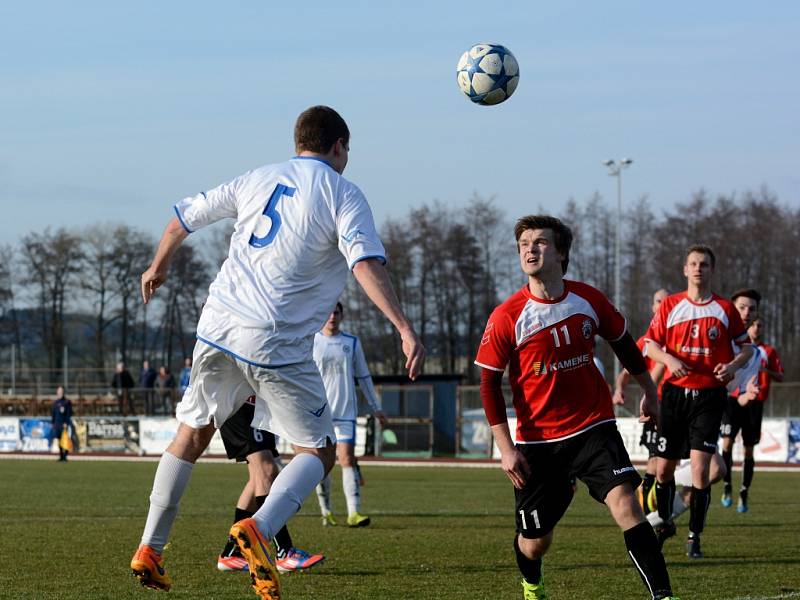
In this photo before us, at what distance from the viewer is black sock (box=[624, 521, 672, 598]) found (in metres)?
5.72

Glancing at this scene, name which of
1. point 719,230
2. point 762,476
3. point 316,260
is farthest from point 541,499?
point 719,230

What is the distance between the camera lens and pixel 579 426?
621 cm

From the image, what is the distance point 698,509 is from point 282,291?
5031 mm

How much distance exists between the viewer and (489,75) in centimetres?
1009

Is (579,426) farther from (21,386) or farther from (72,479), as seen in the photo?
(21,386)

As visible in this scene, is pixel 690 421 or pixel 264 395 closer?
pixel 264 395

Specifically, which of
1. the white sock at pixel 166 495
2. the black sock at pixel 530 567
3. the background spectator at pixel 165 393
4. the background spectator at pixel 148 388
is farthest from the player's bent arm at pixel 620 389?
the background spectator at pixel 148 388

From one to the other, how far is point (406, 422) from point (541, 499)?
99.2ft

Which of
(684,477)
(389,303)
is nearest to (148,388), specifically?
(684,477)

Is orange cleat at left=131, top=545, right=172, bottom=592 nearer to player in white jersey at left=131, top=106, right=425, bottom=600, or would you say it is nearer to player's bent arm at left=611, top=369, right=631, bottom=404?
player in white jersey at left=131, top=106, right=425, bottom=600

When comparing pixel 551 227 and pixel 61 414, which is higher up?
pixel 551 227

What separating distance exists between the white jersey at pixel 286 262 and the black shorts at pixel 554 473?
1.38 metres

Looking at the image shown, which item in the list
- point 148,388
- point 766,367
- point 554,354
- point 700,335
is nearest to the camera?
point 554,354

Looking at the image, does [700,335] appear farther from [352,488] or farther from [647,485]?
[352,488]
